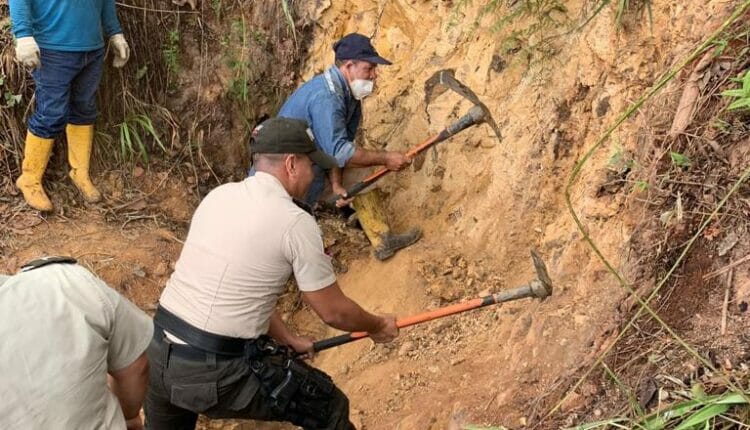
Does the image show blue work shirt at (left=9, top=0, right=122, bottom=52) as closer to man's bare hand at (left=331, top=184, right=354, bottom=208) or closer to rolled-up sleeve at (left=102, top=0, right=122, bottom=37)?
rolled-up sleeve at (left=102, top=0, right=122, bottom=37)

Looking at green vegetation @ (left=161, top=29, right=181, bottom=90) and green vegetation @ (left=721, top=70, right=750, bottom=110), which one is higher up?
green vegetation @ (left=721, top=70, right=750, bottom=110)

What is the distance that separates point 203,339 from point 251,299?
25 centimetres

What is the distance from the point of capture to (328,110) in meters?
4.14

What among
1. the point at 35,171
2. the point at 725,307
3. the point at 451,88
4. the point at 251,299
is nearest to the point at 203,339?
the point at 251,299

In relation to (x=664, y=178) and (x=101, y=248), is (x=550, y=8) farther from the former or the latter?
(x=101, y=248)

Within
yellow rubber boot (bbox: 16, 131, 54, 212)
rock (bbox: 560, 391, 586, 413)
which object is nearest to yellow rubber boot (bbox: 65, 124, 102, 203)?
yellow rubber boot (bbox: 16, 131, 54, 212)

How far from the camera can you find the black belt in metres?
2.69

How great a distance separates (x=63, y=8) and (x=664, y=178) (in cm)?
377

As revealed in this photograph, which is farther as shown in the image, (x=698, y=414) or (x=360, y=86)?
(x=360, y=86)

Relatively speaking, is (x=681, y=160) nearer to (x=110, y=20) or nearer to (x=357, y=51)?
(x=357, y=51)

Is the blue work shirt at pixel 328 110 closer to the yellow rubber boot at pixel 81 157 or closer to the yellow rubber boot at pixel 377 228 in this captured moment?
the yellow rubber boot at pixel 377 228

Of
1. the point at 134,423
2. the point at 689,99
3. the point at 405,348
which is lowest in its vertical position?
the point at 405,348

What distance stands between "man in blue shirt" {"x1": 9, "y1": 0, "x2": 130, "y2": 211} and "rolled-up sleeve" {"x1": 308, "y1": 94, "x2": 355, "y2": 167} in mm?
1694

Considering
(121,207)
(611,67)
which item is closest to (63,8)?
(121,207)
